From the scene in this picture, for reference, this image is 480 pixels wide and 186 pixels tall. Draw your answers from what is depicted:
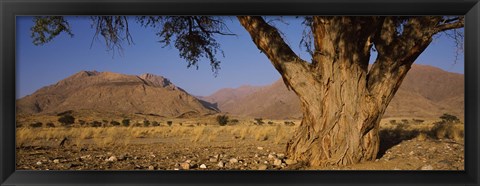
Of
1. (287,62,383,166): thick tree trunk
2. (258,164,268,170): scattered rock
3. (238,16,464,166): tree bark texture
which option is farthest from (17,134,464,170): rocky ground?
(238,16,464,166): tree bark texture

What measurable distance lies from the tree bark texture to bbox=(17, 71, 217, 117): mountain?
3086 centimetres

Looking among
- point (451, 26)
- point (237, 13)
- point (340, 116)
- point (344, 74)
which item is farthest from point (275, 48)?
point (451, 26)

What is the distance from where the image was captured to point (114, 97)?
41219mm

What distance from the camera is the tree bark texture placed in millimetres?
5305

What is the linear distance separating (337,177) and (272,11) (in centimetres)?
153

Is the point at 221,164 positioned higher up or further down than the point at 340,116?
further down

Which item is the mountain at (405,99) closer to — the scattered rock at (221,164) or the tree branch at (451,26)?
the tree branch at (451,26)

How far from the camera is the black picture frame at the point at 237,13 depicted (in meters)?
4.00

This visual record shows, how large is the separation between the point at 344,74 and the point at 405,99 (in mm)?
34338

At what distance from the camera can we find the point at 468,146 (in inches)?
165

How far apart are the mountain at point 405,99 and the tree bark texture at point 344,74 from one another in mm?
29828

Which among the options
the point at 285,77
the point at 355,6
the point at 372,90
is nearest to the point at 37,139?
the point at 285,77

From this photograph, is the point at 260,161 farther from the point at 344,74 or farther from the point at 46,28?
the point at 46,28

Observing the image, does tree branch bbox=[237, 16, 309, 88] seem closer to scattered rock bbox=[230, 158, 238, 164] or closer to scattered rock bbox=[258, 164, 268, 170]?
scattered rock bbox=[258, 164, 268, 170]
